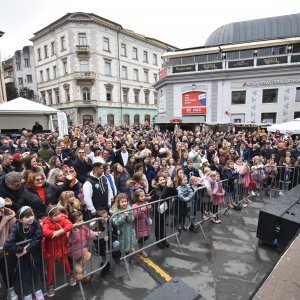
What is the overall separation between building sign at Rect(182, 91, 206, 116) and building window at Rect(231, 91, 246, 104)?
316cm

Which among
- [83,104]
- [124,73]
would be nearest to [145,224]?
[83,104]

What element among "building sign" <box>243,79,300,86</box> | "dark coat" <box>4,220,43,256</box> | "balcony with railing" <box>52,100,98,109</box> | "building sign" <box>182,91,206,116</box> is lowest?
"dark coat" <box>4,220,43,256</box>

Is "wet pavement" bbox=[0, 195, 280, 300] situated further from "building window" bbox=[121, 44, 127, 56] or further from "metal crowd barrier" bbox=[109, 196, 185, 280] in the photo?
"building window" bbox=[121, 44, 127, 56]

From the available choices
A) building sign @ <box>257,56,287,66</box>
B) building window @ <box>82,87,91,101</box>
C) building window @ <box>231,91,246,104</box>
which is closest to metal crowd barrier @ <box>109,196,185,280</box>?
building window @ <box>231,91,246,104</box>

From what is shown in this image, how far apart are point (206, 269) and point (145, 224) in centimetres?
138

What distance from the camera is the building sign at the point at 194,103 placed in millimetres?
25469

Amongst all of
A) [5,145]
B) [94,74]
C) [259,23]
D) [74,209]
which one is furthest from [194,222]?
[94,74]

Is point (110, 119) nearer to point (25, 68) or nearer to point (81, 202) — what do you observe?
point (25, 68)

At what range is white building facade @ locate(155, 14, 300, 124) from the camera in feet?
74.2

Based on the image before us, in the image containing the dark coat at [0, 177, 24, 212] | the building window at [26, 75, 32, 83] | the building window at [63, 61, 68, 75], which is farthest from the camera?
the building window at [26, 75, 32, 83]

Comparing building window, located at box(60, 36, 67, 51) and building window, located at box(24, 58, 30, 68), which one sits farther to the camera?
building window, located at box(24, 58, 30, 68)

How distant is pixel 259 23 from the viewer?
27844 millimetres

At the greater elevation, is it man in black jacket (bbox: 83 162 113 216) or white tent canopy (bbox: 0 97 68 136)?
white tent canopy (bbox: 0 97 68 136)

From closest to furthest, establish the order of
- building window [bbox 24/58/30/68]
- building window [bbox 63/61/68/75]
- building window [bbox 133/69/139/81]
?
building window [bbox 63/61/68/75] < building window [bbox 133/69/139/81] < building window [bbox 24/58/30/68]
